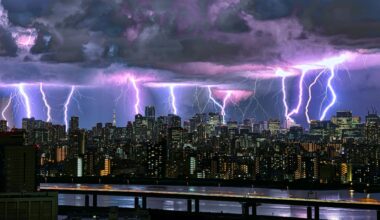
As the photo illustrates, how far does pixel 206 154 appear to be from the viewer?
406ft

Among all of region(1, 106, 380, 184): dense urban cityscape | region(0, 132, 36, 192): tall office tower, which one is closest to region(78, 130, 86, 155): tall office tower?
region(1, 106, 380, 184): dense urban cityscape

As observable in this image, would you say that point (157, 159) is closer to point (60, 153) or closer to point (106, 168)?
point (106, 168)

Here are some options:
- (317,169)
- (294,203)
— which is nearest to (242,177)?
(317,169)

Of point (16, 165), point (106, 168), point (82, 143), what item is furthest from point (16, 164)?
point (82, 143)

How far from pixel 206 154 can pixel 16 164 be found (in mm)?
51831

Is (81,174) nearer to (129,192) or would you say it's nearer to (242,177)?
(242,177)

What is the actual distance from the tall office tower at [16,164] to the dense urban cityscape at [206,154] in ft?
82.0

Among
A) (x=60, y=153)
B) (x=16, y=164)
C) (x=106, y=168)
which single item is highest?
(x=60, y=153)

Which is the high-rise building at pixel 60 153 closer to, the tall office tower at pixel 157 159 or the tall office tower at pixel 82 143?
the tall office tower at pixel 82 143

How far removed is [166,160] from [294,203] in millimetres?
52855

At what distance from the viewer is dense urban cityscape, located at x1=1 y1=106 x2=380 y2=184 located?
115000 mm

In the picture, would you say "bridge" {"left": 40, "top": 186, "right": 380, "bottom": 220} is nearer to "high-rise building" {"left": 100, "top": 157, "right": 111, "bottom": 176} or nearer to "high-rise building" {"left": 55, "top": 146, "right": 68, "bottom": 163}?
"high-rise building" {"left": 100, "top": 157, "right": 111, "bottom": 176}

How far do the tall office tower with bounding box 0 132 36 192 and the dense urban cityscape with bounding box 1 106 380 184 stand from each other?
82.0 ft

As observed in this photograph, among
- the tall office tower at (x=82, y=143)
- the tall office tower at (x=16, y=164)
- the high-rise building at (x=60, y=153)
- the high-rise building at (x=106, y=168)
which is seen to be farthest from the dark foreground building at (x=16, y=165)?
the tall office tower at (x=82, y=143)
